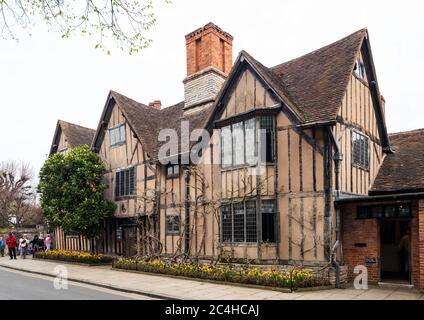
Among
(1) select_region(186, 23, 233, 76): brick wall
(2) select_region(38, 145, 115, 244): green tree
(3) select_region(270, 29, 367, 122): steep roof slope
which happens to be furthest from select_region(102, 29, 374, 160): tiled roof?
(2) select_region(38, 145, 115, 244): green tree

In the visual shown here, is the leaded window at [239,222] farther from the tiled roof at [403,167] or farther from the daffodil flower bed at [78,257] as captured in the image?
the daffodil flower bed at [78,257]

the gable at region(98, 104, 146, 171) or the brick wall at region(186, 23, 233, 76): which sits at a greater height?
the brick wall at region(186, 23, 233, 76)

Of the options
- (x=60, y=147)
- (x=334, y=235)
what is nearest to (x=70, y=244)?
(x=60, y=147)

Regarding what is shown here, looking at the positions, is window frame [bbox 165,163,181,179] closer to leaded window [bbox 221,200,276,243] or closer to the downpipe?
leaded window [bbox 221,200,276,243]

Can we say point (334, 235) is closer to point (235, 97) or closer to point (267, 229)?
point (267, 229)

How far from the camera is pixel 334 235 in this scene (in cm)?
1285

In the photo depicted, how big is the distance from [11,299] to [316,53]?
13.6 metres

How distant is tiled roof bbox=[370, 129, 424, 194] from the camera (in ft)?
44.9

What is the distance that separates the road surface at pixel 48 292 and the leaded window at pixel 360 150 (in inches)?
337

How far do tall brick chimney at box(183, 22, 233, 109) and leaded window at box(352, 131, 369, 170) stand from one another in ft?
23.4

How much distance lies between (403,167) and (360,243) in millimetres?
→ 3923

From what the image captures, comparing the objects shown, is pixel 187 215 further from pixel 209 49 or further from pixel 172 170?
pixel 209 49

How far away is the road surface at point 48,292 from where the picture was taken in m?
10.7

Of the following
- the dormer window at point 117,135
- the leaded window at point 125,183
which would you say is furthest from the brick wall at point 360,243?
the dormer window at point 117,135
